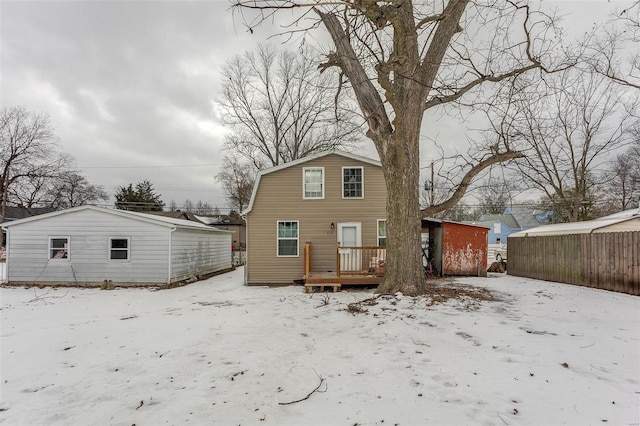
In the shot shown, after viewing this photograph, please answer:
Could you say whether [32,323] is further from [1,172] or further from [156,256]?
[1,172]

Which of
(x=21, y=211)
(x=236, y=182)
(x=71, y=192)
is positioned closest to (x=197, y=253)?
(x=236, y=182)

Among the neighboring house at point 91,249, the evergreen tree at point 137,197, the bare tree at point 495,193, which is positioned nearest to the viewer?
the bare tree at point 495,193

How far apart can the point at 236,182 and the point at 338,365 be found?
110ft

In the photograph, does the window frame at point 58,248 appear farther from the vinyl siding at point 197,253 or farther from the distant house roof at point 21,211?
the distant house roof at point 21,211

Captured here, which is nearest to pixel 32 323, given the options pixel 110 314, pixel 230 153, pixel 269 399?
pixel 110 314

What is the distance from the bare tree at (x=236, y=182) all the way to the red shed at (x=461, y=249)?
23.2 meters

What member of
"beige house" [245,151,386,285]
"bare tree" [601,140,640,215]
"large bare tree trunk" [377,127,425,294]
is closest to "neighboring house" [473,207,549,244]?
"bare tree" [601,140,640,215]

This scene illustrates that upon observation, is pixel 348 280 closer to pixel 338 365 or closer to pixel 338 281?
pixel 338 281

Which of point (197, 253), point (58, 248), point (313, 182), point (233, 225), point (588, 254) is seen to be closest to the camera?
point (588, 254)

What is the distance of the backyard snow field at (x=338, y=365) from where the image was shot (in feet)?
8.43

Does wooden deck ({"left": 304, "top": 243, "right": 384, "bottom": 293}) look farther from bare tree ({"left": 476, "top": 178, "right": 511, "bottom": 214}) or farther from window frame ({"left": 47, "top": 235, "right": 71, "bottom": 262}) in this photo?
window frame ({"left": 47, "top": 235, "right": 71, "bottom": 262})

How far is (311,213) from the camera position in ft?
37.6

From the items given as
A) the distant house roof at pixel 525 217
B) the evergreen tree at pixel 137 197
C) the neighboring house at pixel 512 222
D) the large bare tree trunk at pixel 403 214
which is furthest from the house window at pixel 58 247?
the distant house roof at pixel 525 217

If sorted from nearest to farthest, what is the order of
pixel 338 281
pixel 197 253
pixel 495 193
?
1. pixel 338 281
2. pixel 495 193
3. pixel 197 253
